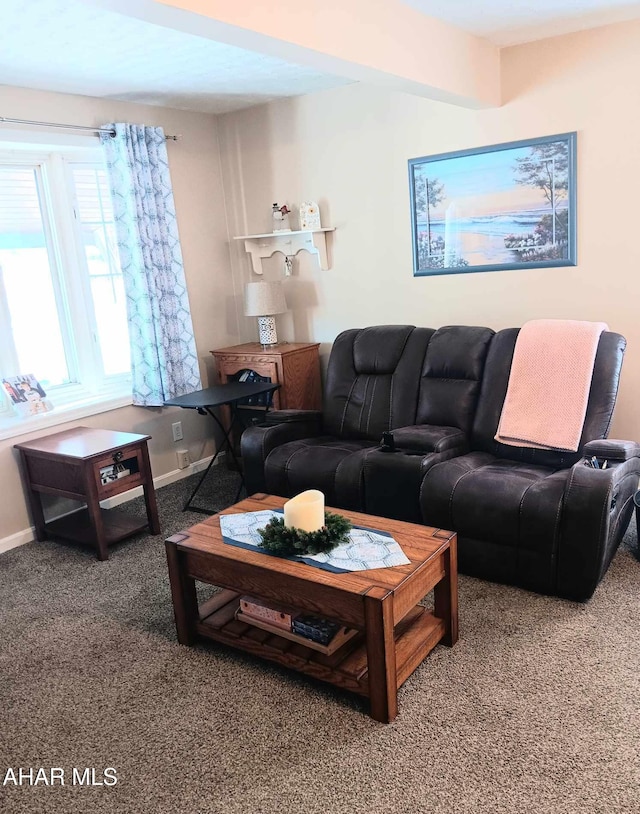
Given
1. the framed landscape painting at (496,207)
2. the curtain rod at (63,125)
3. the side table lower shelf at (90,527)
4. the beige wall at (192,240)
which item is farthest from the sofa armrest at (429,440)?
the curtain rod at (63,125)

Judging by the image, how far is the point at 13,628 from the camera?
2.79 meters

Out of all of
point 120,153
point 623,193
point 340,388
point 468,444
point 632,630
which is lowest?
point 632,630

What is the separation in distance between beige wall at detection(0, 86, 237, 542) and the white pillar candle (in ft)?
6.68

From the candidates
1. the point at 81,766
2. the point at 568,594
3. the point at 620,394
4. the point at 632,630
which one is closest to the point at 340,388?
the point at 620,394

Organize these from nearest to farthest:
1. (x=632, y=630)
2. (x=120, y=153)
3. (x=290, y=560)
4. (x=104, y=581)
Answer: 1. (x=290, y=560)
2. (x=632, y=630)
3. (x=104, y=581)
4. (x=120, y=153)

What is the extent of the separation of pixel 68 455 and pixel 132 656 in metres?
1.20

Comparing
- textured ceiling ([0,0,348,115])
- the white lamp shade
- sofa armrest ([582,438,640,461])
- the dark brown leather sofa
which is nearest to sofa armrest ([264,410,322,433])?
the dark brown leather sofa

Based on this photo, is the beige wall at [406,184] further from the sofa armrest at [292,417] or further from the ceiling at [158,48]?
the sofa armrest at [292,417]

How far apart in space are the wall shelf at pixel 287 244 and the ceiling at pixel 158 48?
865mm

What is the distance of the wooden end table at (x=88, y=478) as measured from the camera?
3320mm

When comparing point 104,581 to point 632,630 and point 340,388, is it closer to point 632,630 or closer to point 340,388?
point 340,388

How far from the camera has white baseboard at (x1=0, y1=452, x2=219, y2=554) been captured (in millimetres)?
3602

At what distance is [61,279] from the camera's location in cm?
393

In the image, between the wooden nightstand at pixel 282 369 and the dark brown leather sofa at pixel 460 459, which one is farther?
the wooden nightstand at pixel 282 369
